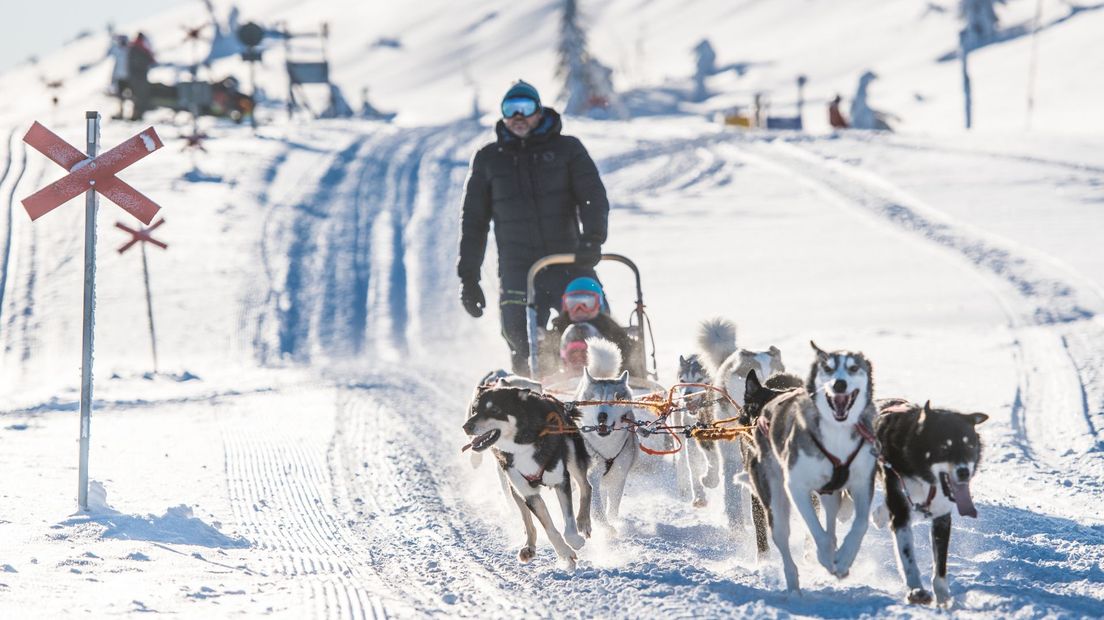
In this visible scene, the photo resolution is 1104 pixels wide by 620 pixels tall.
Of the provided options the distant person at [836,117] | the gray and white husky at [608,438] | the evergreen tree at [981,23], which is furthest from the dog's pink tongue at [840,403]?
the evergreen tree at [981,23]

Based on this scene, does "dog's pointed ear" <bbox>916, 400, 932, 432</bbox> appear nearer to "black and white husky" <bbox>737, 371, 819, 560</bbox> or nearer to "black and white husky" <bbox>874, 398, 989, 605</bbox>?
"black and white husky" <bbox>874, 398, 989, 605</bbox>

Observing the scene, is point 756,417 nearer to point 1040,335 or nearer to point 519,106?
point 519,106

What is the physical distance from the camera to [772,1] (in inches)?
3775

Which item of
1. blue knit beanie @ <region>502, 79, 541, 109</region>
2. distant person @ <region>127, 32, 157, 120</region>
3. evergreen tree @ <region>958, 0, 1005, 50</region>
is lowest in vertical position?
blue knit beanie @ <region>502, 79, 541, 109</region>

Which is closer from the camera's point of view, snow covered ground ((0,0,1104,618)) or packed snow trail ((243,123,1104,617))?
packed snow trail ((243,123,1104,617))

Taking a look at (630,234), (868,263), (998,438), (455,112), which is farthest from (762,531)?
(455,112)

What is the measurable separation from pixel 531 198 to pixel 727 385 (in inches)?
72.9

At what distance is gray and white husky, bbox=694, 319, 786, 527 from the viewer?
20.0ft

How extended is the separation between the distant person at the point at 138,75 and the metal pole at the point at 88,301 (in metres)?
26.6

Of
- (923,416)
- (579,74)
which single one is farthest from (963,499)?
(579,74)

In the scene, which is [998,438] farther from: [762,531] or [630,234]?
[630,234]

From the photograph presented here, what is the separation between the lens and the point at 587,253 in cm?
728

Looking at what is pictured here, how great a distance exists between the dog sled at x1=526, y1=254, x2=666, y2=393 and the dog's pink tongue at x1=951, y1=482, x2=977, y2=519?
8.93 ft

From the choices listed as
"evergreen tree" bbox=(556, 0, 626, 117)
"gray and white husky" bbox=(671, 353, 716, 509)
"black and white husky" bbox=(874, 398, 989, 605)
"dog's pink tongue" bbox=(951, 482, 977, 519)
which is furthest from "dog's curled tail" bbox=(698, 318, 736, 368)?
"evergreen tree" bbox=(556, 0, 626, 117)
